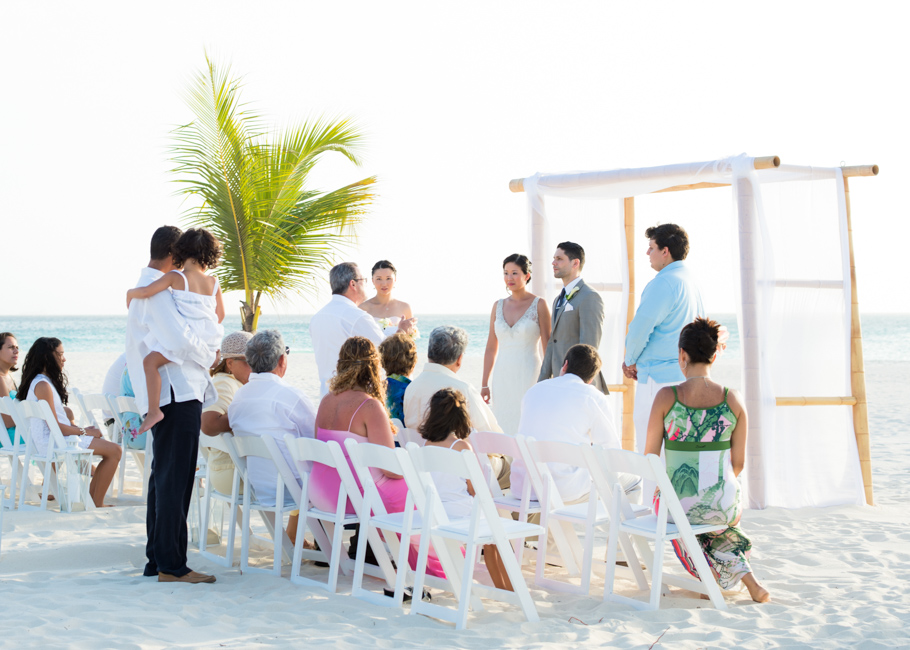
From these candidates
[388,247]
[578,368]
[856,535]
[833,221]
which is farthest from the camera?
[388,247]

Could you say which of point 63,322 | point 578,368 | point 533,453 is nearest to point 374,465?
point 533,453

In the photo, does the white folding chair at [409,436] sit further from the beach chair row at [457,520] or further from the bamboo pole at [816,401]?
the bamboo pole at [816,401]

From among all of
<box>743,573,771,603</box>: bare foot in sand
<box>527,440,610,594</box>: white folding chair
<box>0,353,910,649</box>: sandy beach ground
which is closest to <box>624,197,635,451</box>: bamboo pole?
<box>0,353,910,649</box>: sandy beach ground

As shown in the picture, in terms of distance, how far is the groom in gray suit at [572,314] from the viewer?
5652mm

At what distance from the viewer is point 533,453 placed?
392 centimetres

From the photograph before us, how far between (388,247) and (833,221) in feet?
102

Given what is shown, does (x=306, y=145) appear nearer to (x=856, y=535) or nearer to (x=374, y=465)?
(x=374, y=465)

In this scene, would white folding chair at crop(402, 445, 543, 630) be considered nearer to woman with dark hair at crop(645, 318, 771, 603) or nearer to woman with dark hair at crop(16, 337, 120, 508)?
woman with dark hair at crop(645, 318, 771, 603)

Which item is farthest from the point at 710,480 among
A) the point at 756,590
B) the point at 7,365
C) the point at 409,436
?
the point at 7,365

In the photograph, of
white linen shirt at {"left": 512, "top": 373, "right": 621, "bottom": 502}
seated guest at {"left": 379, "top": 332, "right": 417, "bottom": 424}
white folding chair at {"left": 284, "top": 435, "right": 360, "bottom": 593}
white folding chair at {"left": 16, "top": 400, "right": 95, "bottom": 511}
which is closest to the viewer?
white folding chair at {"left": 284, "top": 435, "right": 360, "bottom": 593}

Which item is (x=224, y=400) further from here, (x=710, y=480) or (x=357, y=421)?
(x=710, y=480)

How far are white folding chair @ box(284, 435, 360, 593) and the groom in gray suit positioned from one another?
2.18m

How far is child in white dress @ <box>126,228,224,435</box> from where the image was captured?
387cm

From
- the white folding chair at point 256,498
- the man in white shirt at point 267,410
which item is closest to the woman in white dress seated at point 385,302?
the man in white shirt at point 267,410
